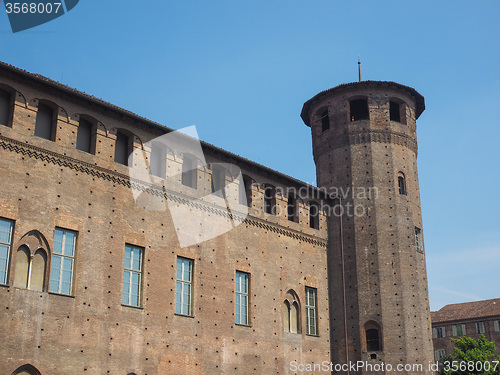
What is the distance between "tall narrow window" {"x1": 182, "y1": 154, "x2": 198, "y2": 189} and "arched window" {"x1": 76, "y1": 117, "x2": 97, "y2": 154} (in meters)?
3.00

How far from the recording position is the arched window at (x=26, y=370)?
527 inches

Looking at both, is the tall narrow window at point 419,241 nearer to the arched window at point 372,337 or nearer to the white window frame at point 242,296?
the arched window at point 372,337

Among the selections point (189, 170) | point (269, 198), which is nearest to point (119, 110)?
→ point (189, 170)

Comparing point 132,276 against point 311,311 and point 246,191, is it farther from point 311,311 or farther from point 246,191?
point 311,311

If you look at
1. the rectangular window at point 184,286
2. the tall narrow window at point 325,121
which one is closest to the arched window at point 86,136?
the rectangular window at point 184,286

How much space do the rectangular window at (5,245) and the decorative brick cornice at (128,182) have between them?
1.78 metres

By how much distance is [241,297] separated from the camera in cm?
1884

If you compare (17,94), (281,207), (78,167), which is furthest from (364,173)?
(17,94)

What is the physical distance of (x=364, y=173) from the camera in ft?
74.8

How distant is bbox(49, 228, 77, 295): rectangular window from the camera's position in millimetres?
14461

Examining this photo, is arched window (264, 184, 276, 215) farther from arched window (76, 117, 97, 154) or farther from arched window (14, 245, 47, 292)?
arched window (14, 245, 47, 292)

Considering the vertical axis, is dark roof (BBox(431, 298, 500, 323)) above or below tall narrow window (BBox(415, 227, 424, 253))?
above

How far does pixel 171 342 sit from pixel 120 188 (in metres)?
4.29

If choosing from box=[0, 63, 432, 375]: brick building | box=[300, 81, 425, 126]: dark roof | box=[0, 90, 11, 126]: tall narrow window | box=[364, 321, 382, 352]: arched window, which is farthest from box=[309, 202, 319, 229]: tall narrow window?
box=[0, 90, 11, 126]: tall narrow window
